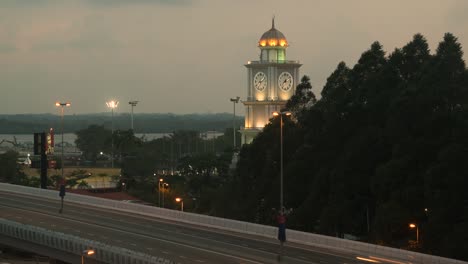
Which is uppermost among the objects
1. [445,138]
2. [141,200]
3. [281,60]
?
[281,60]

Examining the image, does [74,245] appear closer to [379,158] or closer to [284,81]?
[379,158]

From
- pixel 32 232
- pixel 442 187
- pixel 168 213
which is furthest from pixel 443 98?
pixel 32 232

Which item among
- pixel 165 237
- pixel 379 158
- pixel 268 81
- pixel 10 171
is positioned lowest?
pixel 165 237

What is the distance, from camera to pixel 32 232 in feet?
182

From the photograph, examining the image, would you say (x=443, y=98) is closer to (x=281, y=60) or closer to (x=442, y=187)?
(x=442, y=187)

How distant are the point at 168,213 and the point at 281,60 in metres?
50.6

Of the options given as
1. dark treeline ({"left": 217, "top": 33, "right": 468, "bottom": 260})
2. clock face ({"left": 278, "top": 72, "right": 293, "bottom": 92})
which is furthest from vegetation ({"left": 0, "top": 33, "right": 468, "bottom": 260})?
clock face ({"left": 278, "top": 72, "right": 293, "bottom": 92})

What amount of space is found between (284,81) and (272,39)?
5640 mm

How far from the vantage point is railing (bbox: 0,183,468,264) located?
4765 cm

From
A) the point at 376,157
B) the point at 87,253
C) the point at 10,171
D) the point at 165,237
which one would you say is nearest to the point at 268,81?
the point at 10,171

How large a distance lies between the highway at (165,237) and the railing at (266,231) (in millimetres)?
924

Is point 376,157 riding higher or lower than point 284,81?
lower

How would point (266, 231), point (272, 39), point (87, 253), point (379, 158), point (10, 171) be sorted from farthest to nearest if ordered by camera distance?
point (10, 171), point (272, 39), point (379, 158), point (266, 231), point (87, 253)

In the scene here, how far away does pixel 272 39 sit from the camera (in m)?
114
